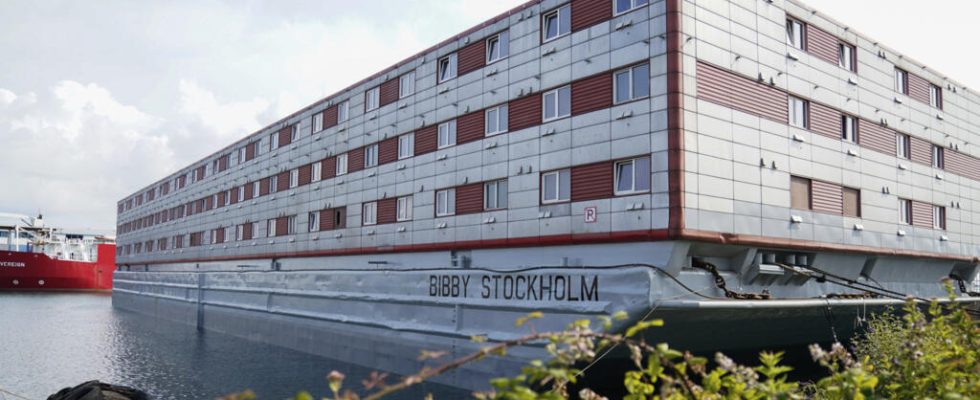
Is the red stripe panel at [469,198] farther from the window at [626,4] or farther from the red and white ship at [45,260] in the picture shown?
the red and white ship at [45,260]

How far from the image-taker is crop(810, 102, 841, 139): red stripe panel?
20.5 meters

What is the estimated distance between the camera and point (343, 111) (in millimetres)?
31094

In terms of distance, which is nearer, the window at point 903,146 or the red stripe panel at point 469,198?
the red stripe panel at point 469,198

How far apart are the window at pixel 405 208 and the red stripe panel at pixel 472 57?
5144mm

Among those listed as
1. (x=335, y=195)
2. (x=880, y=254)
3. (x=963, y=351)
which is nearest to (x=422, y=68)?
(x=335, y=195)

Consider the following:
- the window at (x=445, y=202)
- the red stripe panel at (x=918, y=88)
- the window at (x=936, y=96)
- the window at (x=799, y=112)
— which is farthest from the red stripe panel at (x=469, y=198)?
the window at (x=936, y=96)

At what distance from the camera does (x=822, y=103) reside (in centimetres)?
2084

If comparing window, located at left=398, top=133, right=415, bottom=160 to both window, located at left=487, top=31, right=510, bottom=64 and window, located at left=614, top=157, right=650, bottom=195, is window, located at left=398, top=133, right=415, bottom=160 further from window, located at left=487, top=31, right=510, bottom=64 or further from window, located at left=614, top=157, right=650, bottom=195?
window, located at left=614, top=157, right=650, bottom=195

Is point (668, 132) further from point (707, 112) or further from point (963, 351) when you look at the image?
point (963, 351)

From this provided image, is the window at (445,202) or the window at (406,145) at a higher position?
the window at (406,145)

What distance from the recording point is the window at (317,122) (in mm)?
32938

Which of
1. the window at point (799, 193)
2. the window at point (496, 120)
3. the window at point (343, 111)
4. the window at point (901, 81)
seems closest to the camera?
the window at point (799, 193)

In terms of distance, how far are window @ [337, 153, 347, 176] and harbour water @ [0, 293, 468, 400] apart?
801cm

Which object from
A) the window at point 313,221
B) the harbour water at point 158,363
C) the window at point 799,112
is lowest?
the harbour water at point 158,363
